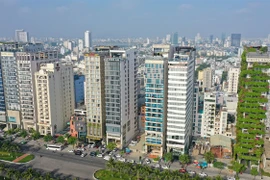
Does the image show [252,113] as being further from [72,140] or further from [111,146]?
[72,140]

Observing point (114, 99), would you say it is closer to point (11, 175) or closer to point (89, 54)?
point (89, 54)

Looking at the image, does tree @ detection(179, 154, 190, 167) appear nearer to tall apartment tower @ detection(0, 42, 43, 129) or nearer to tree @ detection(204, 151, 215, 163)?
tree @ detection(204, 151, 215, 163)

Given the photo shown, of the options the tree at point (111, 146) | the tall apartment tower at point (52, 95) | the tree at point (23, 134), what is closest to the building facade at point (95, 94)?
the tree at point (111, 146)

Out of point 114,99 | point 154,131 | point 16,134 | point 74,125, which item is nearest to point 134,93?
point 114,99

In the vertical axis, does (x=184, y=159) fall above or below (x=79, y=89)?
below

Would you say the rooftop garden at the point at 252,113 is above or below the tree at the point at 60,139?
above

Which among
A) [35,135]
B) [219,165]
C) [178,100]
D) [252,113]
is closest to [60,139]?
[35,135]

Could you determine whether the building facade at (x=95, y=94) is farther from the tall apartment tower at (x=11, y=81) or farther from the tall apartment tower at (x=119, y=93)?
the tall apartment tower at (x=11, y=81)
